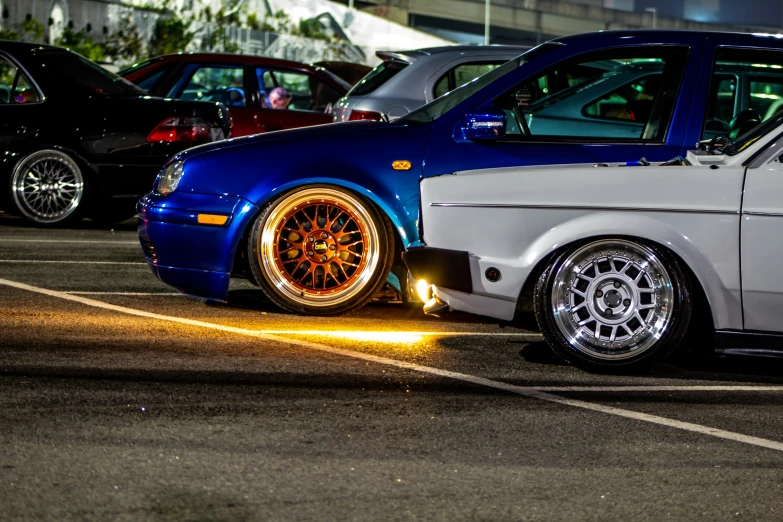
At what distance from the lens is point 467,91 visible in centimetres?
758

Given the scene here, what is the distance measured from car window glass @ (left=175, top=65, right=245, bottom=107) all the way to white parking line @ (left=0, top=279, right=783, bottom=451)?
278 inches

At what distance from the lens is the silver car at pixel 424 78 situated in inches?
427

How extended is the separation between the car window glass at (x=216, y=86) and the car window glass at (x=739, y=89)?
25.1ft

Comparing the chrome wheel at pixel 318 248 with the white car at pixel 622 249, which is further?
the chrome wheel at pixel 318 248

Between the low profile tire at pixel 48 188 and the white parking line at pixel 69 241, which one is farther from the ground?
the low profile tire at pixel 48 188

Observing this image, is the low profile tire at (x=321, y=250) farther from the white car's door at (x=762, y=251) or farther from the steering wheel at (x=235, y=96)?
the steering wheel at (x=235, y=96)

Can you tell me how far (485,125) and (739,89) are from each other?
1.83 meters

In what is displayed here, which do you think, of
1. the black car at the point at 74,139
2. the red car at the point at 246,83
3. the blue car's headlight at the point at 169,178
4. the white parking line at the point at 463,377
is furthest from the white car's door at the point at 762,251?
the red car at the point at 246,83

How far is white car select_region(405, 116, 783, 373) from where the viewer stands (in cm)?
601

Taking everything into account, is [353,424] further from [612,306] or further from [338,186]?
[338,186]

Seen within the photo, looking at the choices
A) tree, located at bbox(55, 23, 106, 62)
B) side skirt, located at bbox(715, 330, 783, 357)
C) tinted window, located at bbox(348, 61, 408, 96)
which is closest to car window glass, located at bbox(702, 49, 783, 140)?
side skirt, located at bbox(715, 330, 783, 357)

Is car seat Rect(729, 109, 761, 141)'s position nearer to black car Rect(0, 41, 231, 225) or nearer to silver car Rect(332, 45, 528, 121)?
silver car Rect(332, 45, 528, 121)

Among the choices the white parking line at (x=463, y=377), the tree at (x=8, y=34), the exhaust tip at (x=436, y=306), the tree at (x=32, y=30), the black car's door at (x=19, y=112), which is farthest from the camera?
the tree at (x=32, y=30)

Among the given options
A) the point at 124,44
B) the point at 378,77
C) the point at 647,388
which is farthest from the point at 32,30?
the point at 647,388
